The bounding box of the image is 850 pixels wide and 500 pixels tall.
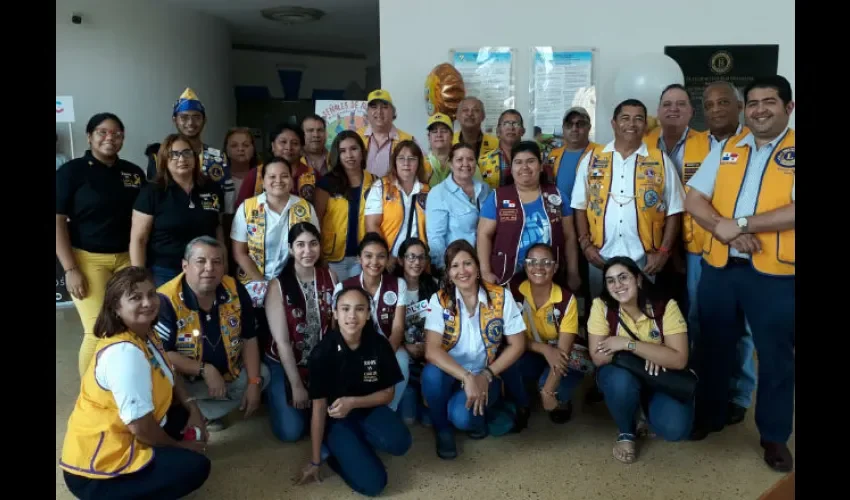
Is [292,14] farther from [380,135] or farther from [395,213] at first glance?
[395,213]

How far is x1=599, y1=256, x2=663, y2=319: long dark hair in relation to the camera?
2.55 m

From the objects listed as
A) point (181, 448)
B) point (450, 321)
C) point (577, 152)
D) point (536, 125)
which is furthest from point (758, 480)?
point (536, 125)

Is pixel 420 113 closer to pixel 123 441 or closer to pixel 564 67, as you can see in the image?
pixel 564 67

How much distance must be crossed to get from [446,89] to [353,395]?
2402mm

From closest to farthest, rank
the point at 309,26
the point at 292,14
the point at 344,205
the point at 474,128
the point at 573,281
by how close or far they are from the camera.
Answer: the point at 573,281 < the point at 344,205 < the point at 474,128 < the point at 292,14 < the point at 309,26

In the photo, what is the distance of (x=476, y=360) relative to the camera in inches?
105

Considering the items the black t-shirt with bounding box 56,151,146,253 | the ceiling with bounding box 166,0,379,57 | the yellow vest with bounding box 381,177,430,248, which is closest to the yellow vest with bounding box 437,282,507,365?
the yellow vest with bounding box 381,177,430,248

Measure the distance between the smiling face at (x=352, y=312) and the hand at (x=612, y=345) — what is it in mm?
998

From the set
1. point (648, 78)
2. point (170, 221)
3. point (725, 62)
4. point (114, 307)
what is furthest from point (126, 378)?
point (725, 62)

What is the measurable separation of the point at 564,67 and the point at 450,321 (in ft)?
8.43

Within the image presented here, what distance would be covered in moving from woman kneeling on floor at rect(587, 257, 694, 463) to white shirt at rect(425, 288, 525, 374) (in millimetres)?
335

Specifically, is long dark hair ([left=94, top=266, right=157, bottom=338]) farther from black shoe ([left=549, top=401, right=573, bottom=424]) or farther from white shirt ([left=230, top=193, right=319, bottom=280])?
black shoe ([left=549, top=401, right=573, bottom=424])

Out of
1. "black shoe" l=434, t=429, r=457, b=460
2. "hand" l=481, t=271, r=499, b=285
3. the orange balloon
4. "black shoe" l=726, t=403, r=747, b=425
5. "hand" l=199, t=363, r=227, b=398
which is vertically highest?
the orange balloon

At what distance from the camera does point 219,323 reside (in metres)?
2.52
